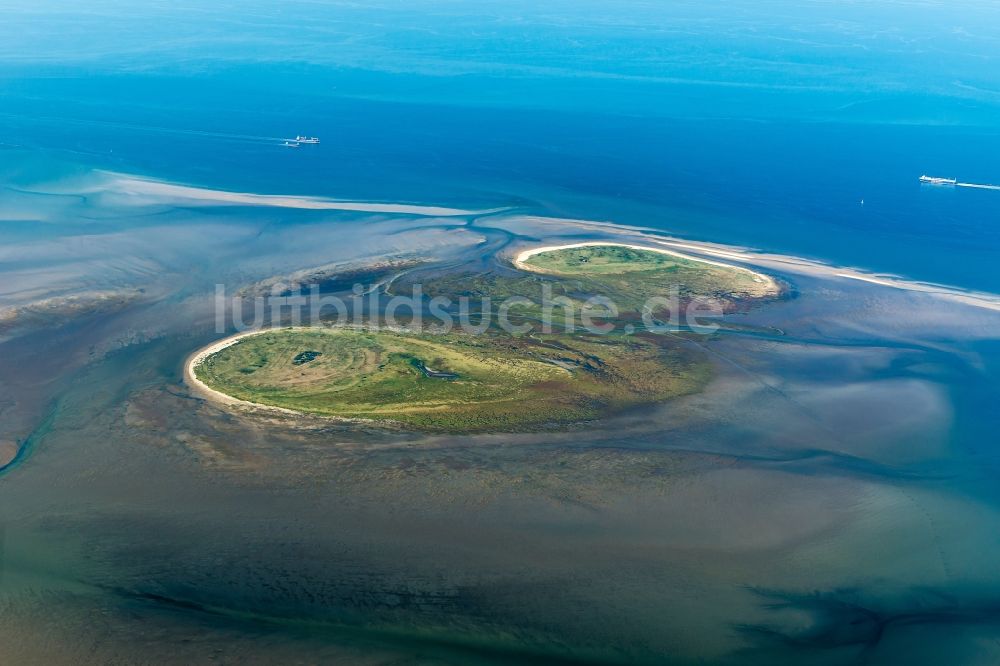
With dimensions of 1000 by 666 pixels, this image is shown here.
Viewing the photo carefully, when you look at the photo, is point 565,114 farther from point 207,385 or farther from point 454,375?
point 207,385

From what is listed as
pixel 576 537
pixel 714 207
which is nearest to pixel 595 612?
pixel 576 537

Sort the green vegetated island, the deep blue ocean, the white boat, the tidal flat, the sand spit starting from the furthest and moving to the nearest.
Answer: the white boat → the deep blue ocean → the sand spit → the green vegetated island → the tidal flat

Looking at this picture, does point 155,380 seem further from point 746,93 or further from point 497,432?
point 746,93

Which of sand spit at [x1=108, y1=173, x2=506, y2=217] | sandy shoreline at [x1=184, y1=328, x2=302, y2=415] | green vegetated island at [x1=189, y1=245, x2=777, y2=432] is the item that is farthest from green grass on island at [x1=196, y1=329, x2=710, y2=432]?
sand spit at [x1=108, y1=173, x2=506, y2=217]

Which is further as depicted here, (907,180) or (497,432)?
(907,180)

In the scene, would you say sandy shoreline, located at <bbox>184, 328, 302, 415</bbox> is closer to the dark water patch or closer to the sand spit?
the dark water patch

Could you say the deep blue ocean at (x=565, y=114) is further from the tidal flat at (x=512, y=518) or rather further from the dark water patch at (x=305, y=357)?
the dark water patch at (x=305, y=357)

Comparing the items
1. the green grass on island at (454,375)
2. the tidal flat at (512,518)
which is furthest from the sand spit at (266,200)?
the green grass on island at (454,375)

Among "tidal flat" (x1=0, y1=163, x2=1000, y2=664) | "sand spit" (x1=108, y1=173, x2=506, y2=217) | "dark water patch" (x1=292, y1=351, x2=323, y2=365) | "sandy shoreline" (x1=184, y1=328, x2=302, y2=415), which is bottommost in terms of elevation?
"tidal flat" (x1=0, y1=163, x2=1000, y2=664)
